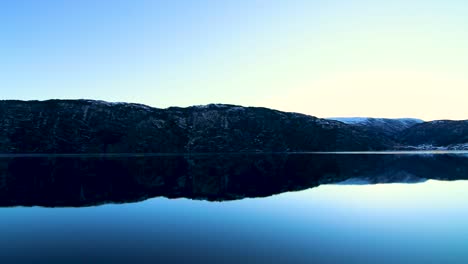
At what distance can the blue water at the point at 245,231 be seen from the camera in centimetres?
2545

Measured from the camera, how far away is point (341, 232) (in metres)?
33.6

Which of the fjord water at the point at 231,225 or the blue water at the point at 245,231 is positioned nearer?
the blue water at the point at 245,231

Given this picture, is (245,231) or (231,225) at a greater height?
(245,231)

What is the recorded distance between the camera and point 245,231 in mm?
33844

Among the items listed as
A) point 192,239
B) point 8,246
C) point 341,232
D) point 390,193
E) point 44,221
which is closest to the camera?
point 8,246

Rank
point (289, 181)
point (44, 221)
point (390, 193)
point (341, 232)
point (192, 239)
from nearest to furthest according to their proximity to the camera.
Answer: point (192, 239)
point (341, 232)
point (44, 221)
point (390, 193)
point (289, 181)

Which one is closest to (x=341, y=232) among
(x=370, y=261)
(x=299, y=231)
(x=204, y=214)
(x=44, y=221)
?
(x=299, y=231)

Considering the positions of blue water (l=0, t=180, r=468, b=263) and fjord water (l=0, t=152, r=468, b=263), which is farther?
fjord water (l=0, t=152, r=468, b=263)

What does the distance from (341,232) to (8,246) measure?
2716 cm

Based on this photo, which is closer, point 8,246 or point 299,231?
point 8,246

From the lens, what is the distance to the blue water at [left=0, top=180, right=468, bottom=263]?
25.5 metres

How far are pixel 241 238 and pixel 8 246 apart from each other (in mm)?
17757

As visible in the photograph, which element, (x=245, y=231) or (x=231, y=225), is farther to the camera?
(x=231, y=225)

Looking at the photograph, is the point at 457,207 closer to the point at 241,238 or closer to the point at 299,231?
the point at 299,231
